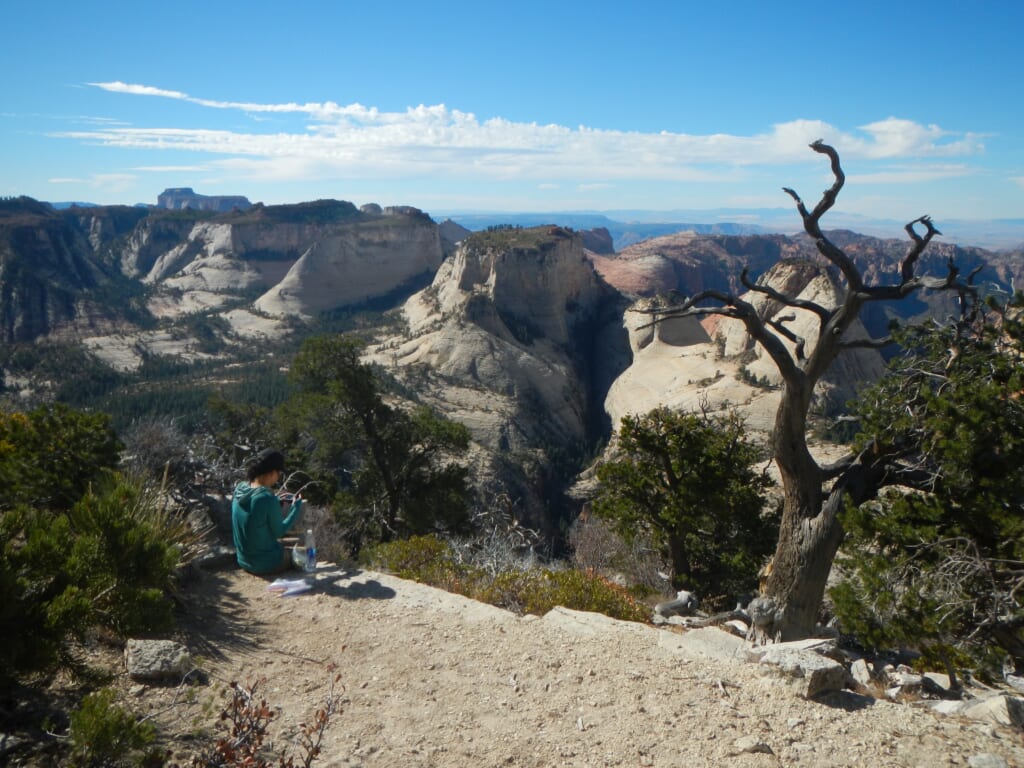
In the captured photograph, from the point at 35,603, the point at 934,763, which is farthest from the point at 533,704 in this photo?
the point at 35,603

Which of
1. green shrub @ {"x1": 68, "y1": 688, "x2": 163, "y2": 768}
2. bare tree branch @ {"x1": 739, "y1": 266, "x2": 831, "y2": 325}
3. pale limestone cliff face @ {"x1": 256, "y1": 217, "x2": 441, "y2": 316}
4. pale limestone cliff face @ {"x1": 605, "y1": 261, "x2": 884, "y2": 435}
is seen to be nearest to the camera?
green shrub @ {"x1": 68, "y1": 688, "x2": 163, "y2": 768}

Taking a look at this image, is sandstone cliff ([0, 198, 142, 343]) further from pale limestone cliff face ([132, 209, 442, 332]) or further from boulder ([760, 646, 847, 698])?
boulder ([760, 646, 847, 698])

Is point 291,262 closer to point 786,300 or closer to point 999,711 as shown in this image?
point 786,300

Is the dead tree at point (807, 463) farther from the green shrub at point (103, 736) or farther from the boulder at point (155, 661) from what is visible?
the green shrub at point (103, 736)

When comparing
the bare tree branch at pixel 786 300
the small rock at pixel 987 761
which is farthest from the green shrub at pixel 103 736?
the bare tree branch at pixel 786 300

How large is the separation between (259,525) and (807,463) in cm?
526

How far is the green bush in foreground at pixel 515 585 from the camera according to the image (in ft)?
19.8

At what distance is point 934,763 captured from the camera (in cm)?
342

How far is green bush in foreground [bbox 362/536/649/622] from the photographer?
6.03 meters

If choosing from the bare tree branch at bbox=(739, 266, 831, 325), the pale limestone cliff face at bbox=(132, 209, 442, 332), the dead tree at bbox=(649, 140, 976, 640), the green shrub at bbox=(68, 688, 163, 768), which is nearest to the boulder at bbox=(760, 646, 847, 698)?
the dead tree at bbox=(649, 140, 976, 640)

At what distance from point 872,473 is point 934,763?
369 cm

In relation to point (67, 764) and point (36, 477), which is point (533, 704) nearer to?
point (67, 764)

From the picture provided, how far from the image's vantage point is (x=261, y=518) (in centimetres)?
594

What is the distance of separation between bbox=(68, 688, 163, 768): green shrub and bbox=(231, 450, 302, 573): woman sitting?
303 cm
